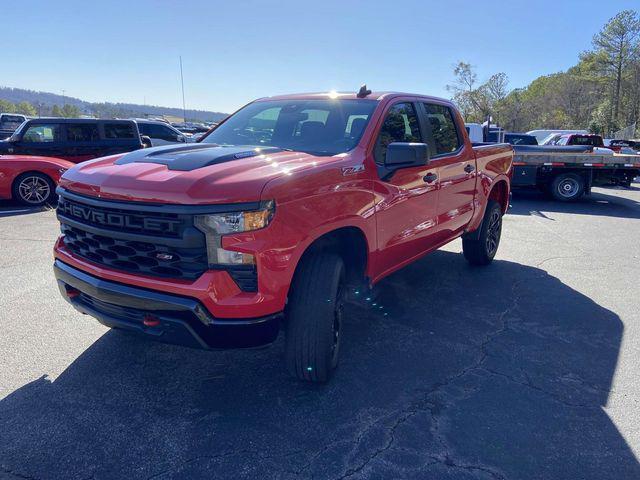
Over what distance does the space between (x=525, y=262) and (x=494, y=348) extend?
295 centimetres

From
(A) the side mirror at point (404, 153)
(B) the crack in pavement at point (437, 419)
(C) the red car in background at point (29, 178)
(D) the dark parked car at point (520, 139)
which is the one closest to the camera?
(B) the crack in pavement at point (437, 419)

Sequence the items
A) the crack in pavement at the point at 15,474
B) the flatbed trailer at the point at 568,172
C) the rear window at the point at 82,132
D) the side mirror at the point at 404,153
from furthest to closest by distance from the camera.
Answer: the flatbed trailer at the point at 568,172
the rear window at the point at 82,132
the side mirror at the point at 404,153
the crack in pavement at the point at 15,474

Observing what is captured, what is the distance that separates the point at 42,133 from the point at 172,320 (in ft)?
34.0

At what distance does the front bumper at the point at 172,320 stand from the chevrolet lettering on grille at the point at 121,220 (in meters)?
0.34

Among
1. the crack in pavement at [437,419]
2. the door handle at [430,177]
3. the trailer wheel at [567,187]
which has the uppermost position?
the door handle at [430,177]

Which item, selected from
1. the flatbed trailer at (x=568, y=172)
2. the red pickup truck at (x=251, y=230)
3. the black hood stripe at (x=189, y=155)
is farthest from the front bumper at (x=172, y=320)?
the flatbed trailer at (x=568, y=172)

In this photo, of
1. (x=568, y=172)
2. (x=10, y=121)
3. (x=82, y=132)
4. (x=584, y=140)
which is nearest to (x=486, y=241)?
(x=568, y=172)

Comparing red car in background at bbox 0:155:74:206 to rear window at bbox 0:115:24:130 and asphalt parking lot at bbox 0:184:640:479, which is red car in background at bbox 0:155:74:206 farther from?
rear window at bbox 0:115:24:130

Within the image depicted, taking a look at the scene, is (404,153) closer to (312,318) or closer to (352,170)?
(352,170)

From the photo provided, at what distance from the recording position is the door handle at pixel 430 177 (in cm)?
401

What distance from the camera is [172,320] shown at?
2.49 m

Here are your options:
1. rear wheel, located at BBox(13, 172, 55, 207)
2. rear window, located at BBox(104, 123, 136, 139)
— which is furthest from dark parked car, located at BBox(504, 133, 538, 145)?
rear wheel, located at BBox(13, 172, 55, 207)

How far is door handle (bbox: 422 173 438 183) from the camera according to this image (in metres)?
4.01

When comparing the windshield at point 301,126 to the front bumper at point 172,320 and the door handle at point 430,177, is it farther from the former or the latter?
the front bumper at point 172,320
